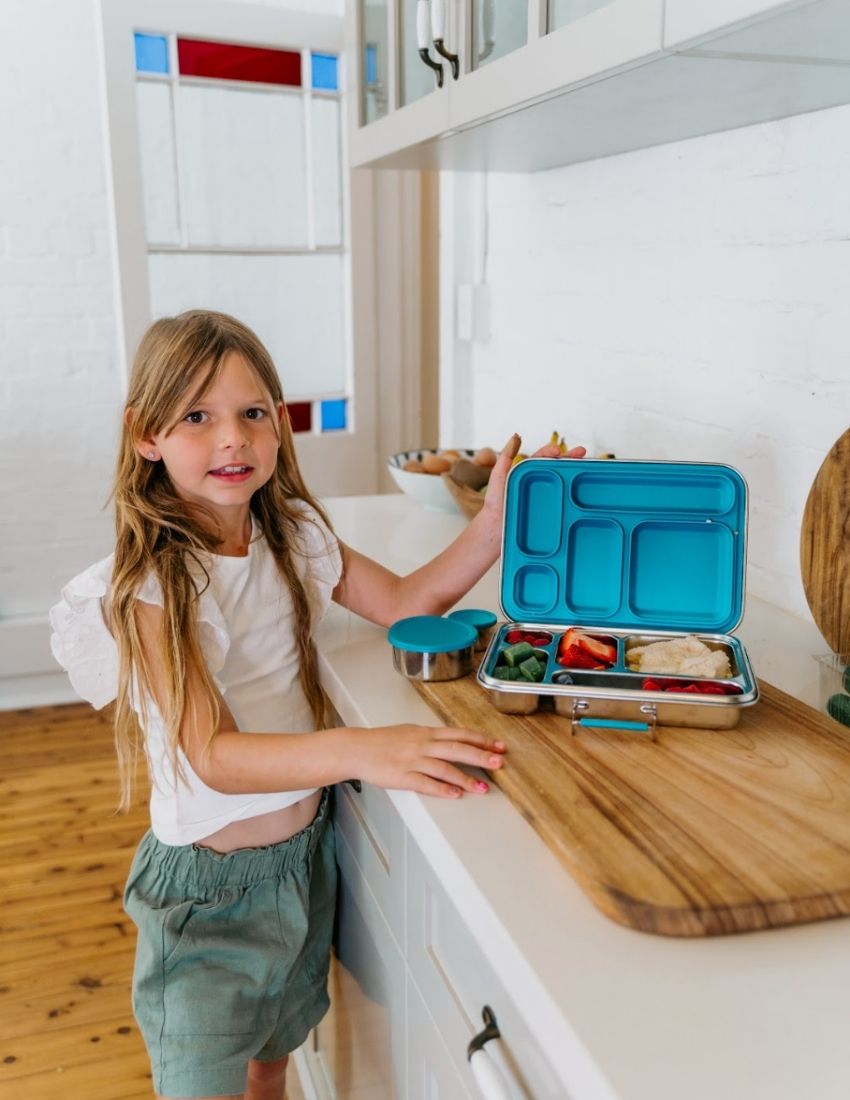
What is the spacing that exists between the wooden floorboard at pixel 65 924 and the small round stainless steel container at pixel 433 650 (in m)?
0.98

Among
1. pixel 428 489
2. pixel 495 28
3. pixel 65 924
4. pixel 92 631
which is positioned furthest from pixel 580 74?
pixel 65 924

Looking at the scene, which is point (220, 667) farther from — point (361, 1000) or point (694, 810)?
point (694, 810)

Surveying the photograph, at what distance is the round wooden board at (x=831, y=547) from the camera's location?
1.02m

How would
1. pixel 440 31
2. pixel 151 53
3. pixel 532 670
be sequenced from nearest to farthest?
pixel 532 670
pixel 440 31
pixel 151 53

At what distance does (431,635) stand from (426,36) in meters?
0.85

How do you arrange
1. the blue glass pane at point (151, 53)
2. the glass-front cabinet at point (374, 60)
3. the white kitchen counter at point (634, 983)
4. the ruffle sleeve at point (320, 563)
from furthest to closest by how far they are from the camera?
1. the blue glass pane at point (151, 53)
2. the glass-front cabinet at point (374, 60)
3. the ruffle sleeve at point (320, 563)
4. the white kitchen counter at point (634, 983)

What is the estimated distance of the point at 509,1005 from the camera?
2.29 ft

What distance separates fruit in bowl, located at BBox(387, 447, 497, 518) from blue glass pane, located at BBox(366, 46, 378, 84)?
0.65 m

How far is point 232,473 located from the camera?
112cm

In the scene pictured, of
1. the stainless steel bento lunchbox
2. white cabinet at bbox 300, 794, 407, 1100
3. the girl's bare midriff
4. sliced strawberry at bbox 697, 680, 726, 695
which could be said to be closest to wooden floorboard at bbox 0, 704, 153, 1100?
white cabinet at bbox 300, 794, 407, 1100

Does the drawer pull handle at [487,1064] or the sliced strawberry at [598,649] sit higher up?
the sliced strawberry at [598,649]

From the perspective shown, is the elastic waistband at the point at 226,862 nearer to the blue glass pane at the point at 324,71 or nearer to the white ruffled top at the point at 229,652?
the white ruffled top at the point at 229,652

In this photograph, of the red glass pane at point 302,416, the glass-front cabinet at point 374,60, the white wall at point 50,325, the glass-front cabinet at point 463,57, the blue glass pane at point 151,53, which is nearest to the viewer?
the glass-front cabinet at point 463,57

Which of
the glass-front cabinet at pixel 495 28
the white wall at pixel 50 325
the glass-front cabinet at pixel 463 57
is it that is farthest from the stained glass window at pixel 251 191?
the glass-front cabinet at pixel 495 28
